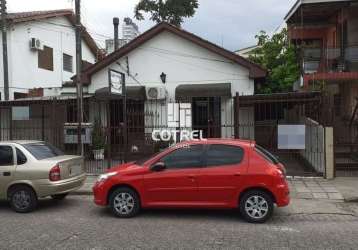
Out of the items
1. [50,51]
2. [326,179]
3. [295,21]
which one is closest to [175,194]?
[326,179]

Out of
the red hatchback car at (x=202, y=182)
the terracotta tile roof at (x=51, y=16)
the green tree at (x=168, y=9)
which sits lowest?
the red hatchback car at (x=202, y=182)

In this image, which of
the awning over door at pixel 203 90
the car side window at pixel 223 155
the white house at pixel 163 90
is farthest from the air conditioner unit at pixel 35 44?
the car side window at pixel 223 155

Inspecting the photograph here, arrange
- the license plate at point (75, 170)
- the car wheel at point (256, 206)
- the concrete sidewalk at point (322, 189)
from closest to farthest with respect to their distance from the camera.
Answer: the car wheel at point (256, 206) < the license plate at point (75, 170) < the concrete sidewalk at point (322, 189)

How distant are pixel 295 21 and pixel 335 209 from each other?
13.8 metres

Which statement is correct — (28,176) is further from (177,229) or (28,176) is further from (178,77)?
(178,77)

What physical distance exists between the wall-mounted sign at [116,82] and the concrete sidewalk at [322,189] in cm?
267

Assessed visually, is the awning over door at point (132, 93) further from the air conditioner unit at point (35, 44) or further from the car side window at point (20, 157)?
the car side window at point (20, 157)

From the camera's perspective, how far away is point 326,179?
1343 centimetres

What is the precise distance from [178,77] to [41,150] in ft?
30.4

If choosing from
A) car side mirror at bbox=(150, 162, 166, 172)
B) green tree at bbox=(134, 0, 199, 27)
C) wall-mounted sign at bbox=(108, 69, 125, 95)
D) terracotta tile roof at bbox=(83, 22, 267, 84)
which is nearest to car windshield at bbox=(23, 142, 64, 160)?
car side mirror at bbox=(150, 162, 166, 172)

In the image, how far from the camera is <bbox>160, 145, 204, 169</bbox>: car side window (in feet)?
30.6

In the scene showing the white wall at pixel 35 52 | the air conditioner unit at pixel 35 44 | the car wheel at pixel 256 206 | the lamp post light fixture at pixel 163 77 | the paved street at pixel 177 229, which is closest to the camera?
the paved street at pixel 177 229

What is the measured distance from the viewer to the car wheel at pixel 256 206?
350 inches

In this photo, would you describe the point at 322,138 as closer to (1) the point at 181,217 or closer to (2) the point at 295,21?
(1) the point at 181,217
